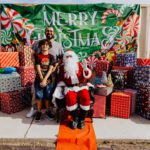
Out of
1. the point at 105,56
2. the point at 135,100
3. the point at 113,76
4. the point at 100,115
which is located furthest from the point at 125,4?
the point at 100,115

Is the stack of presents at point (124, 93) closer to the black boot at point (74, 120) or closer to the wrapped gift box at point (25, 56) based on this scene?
the black boot at point (74, 120)

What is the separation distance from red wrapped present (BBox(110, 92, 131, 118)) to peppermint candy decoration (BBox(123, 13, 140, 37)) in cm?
232

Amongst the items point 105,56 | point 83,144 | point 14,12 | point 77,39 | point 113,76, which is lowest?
point 83,144

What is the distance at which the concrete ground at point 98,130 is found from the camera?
3.22 metres

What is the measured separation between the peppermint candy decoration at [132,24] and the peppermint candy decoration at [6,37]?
117 inches

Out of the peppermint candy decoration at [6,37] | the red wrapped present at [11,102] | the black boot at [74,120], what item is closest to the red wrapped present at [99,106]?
the black boot at [74,120]

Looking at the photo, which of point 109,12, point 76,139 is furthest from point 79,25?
point 76,139

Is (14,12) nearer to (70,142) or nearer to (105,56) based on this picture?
(105,56)

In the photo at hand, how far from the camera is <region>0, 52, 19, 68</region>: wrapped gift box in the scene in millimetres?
4965

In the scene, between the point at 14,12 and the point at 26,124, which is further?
the point at 14,12

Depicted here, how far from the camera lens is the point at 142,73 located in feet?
13.9

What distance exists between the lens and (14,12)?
18.6 feet

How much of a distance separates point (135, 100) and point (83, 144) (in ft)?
5.23

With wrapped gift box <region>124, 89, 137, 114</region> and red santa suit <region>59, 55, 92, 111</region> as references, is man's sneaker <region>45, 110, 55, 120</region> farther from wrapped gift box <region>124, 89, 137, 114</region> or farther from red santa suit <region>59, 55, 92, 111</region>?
wrapped gift box <region>124, 89, 137, 114</region>
